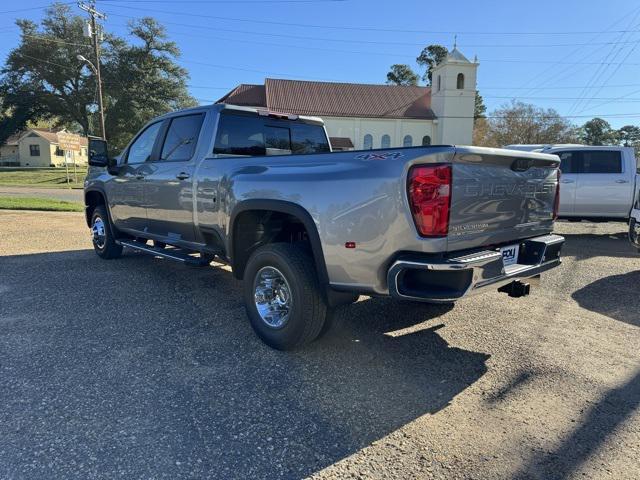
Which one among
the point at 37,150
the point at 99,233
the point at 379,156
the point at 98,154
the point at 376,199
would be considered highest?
the point at 37,150

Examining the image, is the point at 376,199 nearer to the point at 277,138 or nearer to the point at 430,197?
the point at 430,197

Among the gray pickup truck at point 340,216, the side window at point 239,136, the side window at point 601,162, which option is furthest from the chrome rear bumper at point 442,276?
the side window at point 601,162

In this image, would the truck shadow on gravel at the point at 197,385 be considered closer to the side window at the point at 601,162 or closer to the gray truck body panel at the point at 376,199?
the gray truck body panel at the point at 376,199

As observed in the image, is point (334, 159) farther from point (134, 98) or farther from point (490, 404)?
point (134, 98)

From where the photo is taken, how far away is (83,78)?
48531 millimetres

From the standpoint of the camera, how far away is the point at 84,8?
28094 millimetres

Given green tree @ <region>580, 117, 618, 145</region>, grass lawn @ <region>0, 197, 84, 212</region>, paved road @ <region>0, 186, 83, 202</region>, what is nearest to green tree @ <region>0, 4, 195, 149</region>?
paved road @ <region>0, 186, 83, 202</region>

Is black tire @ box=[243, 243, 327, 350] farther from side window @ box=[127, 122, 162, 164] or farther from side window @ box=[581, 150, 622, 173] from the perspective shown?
side window @ box=[581, 150, 622, 173]

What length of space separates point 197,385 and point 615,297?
502cm

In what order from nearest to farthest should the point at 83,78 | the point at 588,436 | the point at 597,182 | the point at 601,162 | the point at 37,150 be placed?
the point at 588,436 < the point at 597,182 < the point at 601,162 < the point at 83,78 < the point at 37,150

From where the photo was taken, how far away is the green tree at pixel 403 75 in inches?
3073

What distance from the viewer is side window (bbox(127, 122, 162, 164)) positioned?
5.77 meters

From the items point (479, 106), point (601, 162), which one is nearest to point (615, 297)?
point (601, 162)

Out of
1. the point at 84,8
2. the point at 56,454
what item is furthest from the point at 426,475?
the point at 84,8
